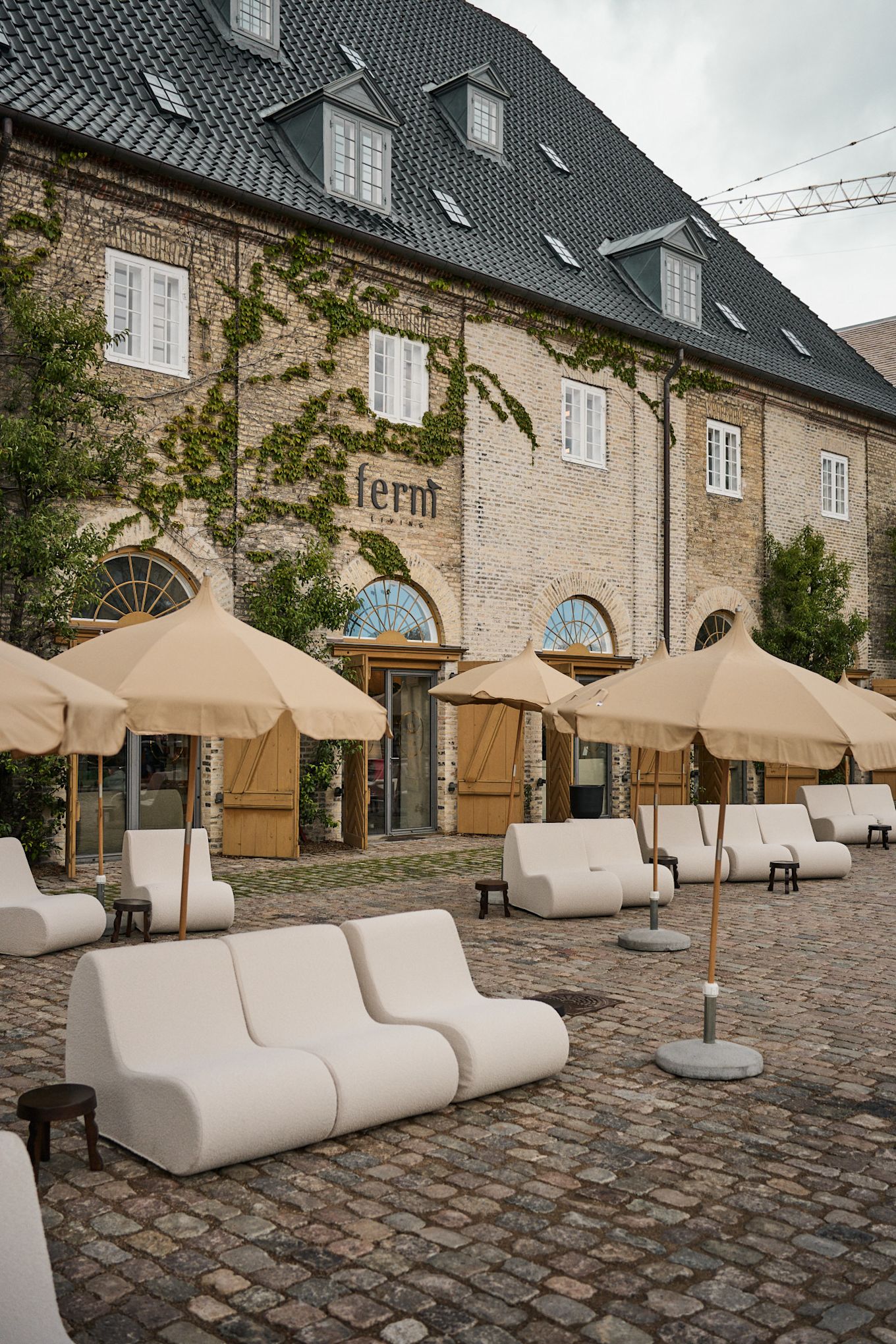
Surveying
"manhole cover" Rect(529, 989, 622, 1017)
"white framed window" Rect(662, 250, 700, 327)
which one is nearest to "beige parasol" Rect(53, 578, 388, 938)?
"manhole cover" Rect(529, 989, 622, 1017)

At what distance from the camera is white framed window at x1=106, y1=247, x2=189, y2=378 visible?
15.1 metres

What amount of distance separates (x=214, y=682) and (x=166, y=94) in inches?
520

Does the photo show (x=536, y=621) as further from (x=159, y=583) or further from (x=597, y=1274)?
(x=597, y=1274)

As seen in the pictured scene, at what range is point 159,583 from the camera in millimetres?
15469

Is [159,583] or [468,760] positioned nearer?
[159,583]

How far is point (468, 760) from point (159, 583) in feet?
18.4

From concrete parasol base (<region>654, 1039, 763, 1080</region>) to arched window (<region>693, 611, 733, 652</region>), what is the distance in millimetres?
16544

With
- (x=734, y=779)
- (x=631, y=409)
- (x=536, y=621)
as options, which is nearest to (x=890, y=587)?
(x=734, y=779)

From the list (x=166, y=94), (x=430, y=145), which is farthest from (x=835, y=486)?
(x=166, y=94)

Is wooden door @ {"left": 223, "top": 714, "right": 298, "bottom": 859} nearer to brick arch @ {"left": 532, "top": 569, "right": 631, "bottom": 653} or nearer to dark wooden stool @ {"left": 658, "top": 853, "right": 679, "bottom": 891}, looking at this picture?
dark wooden stool @ {"left": 658, "top": 853, "right": 679, "bottom": 891}

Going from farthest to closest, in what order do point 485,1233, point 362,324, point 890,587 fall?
point 890,587 < point 362,324 < point 485,1233

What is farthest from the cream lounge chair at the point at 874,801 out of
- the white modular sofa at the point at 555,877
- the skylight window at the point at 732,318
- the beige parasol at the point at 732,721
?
the beige parasol at the point at 732,721

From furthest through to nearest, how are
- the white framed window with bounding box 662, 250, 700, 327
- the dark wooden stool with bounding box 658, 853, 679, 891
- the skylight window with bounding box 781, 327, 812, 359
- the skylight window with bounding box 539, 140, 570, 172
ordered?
the skylight window with bounding box 781, 327, 812, 359 → the skylight window with bounding box 539, 140, 570, 172 → the white framed window with bounding box 662, 250, 700, 327 → the dark wooden stool with bounding box 658, 853, 679, 891

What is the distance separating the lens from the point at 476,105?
70.0 ft
